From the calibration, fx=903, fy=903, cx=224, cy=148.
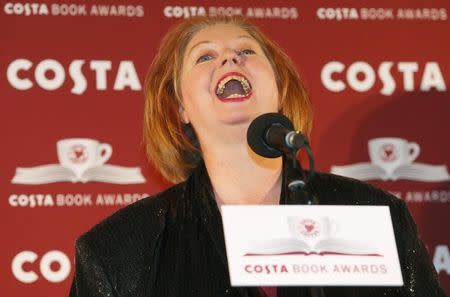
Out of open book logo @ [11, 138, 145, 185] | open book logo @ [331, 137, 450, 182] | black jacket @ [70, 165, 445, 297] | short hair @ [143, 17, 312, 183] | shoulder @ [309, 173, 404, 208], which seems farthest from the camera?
open book logo @ [331, 137, 450, 182]

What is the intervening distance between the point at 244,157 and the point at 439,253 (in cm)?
82

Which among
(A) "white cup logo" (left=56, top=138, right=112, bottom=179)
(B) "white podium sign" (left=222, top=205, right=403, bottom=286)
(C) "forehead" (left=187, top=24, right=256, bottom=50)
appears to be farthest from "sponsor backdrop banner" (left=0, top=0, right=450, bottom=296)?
(B) "white podium sign" (left=222, top=205, right=403, bottom=286)

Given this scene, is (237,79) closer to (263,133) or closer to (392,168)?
(263,133)

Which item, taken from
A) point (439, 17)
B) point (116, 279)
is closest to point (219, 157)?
point (116, 279)

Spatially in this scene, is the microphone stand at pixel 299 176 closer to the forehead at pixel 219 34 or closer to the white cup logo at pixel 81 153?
the forehead at pixel 219 34

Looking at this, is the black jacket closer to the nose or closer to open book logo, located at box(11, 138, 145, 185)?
the nose

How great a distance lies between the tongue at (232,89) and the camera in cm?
200

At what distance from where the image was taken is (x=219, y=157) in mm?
2072

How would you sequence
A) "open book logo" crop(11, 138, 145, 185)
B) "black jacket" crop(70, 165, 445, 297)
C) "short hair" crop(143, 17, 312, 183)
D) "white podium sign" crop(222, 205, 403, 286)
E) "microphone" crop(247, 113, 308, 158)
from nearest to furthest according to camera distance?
"white podium sign" crop(222, 205, 403, 286) < "microphone" crop(247, 113, 308, 158) < "black jacket" crop(70, 165, 445, 297) < "short hair" crop(143, 17, 312, 183) < "open book logo" crop(11, 138, 145, 185)

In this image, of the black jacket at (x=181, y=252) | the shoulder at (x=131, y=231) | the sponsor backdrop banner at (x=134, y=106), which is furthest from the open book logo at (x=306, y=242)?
the sponsor backdrop banner at (x=134, y=106)

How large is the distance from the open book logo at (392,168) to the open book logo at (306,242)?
50.2 inches

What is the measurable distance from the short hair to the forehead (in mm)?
32

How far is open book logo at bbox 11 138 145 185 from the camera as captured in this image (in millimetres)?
2398

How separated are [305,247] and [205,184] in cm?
78
